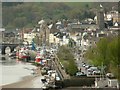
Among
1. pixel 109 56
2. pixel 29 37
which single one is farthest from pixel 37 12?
pixel 109 56

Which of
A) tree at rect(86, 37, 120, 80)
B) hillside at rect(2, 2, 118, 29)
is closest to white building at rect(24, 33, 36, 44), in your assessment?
hillside at rect(2, 2, 118, 29)

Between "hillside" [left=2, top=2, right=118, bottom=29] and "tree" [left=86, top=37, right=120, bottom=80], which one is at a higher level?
"hillside" [left=2, top=2, right=118, bottom=29]

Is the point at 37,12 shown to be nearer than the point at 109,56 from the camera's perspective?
No

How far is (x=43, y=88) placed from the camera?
838 cm

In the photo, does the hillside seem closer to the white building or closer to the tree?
the white building

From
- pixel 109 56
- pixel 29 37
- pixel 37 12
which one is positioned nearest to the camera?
pixel 109 56

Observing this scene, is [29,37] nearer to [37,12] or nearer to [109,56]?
[37,12]

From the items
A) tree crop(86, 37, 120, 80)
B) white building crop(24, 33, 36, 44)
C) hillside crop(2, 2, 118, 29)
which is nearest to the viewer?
tree crop(86, 37, 120, 80)

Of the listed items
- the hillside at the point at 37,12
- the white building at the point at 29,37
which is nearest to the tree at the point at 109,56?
the white building at the point at 29,37

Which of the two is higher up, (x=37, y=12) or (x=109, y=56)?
(x=37, y=12)

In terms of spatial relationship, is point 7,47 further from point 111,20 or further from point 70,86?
point 70,86

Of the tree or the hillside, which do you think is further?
the hillside

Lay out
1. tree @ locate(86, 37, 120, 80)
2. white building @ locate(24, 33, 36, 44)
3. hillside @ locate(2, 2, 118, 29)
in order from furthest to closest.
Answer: hillside @ locate(2, 2, 118, 29), white building @ locate(24, 33, 36, 44), tree @ locate(86, 37, 120, 80)

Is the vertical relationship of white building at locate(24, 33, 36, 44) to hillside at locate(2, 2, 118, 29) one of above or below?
below
